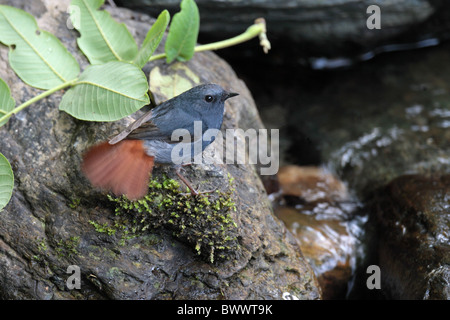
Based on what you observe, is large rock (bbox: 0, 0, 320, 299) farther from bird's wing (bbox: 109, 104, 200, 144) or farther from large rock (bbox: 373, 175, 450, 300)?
large rock (bbox: 373, 175, 450, 300)

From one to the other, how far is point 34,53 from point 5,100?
0.50 meters

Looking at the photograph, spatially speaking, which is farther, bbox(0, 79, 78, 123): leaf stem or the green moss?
bbox(0, 79, 78, 123): leaf stem

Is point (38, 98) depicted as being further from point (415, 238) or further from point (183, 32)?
point (415, 238)

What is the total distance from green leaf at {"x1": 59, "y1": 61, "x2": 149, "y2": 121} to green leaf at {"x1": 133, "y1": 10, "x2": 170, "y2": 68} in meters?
0.24

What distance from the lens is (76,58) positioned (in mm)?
3914

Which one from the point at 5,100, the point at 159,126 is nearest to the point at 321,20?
the point at 159,126

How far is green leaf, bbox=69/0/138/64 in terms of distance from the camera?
386cm

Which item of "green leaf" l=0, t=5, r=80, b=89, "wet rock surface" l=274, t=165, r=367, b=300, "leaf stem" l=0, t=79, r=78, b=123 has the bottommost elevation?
"wet rock surface" l=274, t=165, r=367, b=300

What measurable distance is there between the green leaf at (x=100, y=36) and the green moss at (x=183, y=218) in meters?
1.24

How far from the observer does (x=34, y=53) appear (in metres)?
3.67

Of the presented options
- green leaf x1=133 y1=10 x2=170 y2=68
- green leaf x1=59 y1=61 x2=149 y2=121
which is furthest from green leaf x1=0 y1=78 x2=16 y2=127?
green leaf x1=133 y1=10 x2=170 y2=68

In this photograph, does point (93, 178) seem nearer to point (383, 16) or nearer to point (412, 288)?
point (412, 288)

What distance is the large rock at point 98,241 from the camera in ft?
10.3

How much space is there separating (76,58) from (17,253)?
1643 mm
